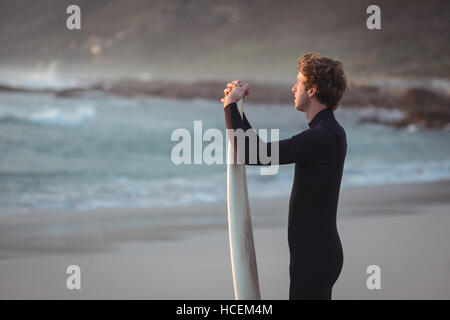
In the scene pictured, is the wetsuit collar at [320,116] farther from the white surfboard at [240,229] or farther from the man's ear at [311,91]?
the white surfboard at [240,229]

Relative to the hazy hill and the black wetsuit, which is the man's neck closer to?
the black wetsuit

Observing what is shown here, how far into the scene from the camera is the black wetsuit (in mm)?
1728

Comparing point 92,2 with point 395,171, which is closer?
point 395,171

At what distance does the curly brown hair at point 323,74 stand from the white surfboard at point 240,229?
0.31 metres

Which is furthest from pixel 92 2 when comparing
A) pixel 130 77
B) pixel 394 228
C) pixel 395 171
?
pixel 394 228

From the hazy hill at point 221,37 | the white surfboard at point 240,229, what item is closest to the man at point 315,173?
the white surfboard at point 240,229

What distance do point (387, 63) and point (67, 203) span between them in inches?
561

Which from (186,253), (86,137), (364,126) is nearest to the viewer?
(186,253)

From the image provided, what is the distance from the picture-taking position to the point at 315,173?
69.0 inches

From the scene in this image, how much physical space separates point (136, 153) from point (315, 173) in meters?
12.6

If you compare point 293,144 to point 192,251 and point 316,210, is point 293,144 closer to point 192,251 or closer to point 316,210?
point 316,210

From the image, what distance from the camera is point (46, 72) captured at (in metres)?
18.0

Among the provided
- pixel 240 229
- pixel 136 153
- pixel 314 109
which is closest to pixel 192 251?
pixel 240 229

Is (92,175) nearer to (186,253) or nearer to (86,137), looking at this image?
(86,137)
